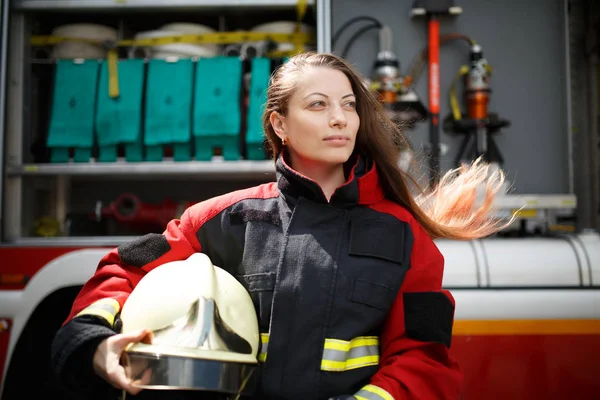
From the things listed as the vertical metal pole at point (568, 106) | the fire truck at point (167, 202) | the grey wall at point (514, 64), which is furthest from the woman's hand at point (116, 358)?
the vertical metal pole at point (568, 106)

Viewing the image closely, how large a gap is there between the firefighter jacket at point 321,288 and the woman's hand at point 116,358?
4 centimetres

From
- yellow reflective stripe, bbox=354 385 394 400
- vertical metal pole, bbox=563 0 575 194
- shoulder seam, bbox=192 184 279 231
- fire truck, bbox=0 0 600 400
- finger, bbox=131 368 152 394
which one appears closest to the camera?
finger, bbox=131 368 152 394

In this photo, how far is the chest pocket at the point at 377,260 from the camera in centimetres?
127

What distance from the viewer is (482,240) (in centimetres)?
238

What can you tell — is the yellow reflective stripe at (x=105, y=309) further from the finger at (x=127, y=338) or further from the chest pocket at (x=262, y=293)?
the chest pocket at (x=262, y=293)

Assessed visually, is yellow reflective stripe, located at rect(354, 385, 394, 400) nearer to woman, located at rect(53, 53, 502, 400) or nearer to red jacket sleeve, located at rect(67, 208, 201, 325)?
woman, located at rect(53, 53, 502, 400)

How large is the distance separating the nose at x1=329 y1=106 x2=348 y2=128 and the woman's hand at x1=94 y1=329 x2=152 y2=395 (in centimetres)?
65

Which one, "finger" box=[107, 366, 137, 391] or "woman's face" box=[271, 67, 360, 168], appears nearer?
"finger" box=[107, 366, 137, 391]

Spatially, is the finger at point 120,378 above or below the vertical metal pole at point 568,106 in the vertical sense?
below

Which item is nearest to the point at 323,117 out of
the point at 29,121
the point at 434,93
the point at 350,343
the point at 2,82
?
the point at 350,343

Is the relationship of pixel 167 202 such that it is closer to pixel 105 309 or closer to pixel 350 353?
pixel 105 309

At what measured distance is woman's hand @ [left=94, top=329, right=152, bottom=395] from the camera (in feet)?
3.51

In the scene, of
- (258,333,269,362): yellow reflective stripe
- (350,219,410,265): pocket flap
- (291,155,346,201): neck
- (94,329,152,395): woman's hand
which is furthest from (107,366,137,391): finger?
(291,155,346,201): neck

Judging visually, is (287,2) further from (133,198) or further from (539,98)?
(539,98)
